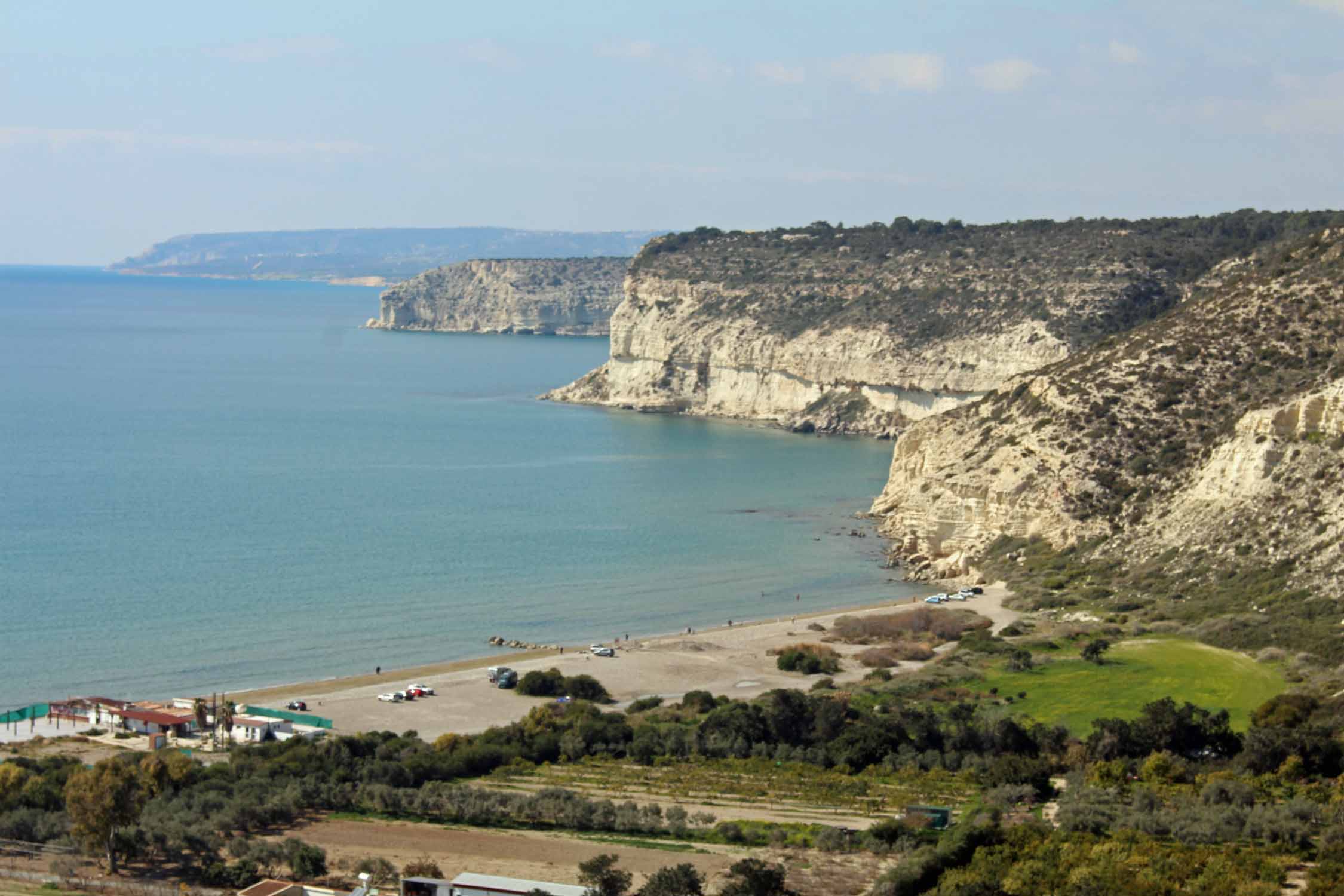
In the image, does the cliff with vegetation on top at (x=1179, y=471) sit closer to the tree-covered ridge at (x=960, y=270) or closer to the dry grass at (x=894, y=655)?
the dry grass at (x=894, y=655)

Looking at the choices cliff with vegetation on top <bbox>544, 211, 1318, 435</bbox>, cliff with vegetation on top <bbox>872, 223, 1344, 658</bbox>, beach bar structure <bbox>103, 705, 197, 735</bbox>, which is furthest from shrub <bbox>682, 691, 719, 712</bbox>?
cliff with vegetation on top <bbox>544, 211, 1318, 435</bbox>

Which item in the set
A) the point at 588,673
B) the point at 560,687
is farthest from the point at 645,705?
the point at 588,673

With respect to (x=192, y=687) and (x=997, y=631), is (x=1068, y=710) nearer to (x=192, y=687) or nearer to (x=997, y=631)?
(x=997, y=631)

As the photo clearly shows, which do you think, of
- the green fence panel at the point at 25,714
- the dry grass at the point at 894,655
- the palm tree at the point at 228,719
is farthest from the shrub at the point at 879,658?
the green fence panel at the point at 25,714

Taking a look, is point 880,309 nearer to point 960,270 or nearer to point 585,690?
point 960,270

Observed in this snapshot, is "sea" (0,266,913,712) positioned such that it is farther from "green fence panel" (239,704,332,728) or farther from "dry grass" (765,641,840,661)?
"dry grass" (765,641,840,661)

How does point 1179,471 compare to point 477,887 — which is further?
point 1179,471
